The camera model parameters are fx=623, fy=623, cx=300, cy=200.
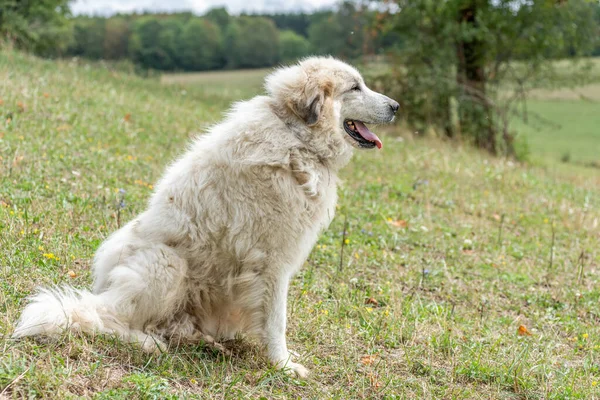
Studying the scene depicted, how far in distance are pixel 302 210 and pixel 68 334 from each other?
1.58 m

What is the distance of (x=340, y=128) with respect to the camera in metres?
4.43

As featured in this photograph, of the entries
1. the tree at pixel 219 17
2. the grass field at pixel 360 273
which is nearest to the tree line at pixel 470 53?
the grass field at pixel 360 273

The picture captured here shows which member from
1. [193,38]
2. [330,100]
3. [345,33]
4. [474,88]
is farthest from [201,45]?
[330,100]

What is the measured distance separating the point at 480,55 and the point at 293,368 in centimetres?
1483

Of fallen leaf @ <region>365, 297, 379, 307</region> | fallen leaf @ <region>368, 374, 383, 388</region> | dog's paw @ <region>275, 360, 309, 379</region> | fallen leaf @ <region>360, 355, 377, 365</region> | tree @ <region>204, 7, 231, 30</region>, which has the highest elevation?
tree @ <region>204, 7, 231, 30</region>

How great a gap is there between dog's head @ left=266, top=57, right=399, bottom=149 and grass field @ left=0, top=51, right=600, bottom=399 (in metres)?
1.48

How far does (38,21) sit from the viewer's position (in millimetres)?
26359

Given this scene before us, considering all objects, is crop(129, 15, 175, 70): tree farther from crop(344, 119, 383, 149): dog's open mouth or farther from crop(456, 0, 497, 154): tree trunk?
crop(344, 119, 383, 149): dog's open mouth

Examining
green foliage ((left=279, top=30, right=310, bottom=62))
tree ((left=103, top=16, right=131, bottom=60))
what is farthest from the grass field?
tree ((left=103, top=16, right=131, bottom=60))

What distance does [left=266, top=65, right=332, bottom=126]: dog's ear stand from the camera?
13.5 ft

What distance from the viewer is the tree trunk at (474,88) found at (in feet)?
54.1

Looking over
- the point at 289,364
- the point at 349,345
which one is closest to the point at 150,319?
the point at 289,364

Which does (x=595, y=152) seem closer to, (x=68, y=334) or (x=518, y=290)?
(x=518, y=290)

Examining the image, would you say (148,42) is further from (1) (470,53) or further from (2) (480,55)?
(2) (480,55)
